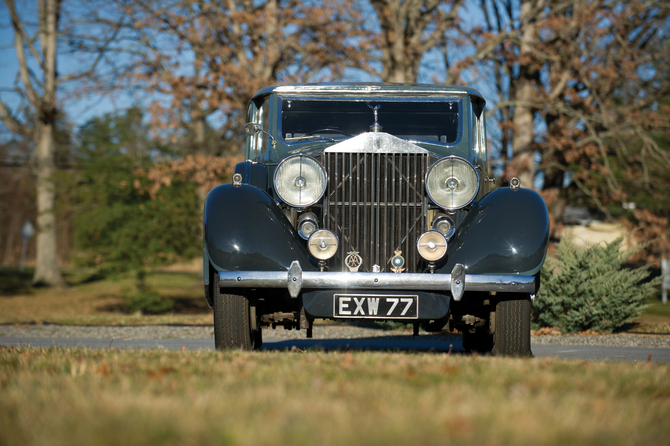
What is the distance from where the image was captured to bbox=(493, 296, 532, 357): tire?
4.31 m

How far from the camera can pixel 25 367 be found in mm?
3426

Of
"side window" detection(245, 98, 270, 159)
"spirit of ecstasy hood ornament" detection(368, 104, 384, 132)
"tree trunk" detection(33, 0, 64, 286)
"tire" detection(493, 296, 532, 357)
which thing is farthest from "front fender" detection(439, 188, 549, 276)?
"tree trunk" detection(33, 0, 64, 286)

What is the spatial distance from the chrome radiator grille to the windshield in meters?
0.79

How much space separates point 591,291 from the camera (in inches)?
323

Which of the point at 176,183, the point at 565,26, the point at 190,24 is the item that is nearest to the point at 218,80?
the point at 190,24

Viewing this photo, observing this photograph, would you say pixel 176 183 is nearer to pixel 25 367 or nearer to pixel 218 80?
pixel 218 80

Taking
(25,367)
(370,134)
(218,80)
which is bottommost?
(25,367)

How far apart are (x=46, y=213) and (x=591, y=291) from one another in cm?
1829

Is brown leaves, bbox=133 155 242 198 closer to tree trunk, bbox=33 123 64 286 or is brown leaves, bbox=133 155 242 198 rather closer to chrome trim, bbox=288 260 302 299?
tree trunk, bbox=33 123 64 286

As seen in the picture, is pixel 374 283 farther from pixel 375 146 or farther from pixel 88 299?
pixel 88 299

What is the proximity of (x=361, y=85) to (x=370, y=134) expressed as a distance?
0.91 metres

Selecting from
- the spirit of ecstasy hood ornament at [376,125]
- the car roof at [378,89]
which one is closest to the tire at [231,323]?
the spirit of ecstasy hood ornament at [376,125]

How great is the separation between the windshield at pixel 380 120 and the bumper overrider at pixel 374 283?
1.68 m

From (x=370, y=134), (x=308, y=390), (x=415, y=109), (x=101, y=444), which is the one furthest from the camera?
(x=415, y=109)
